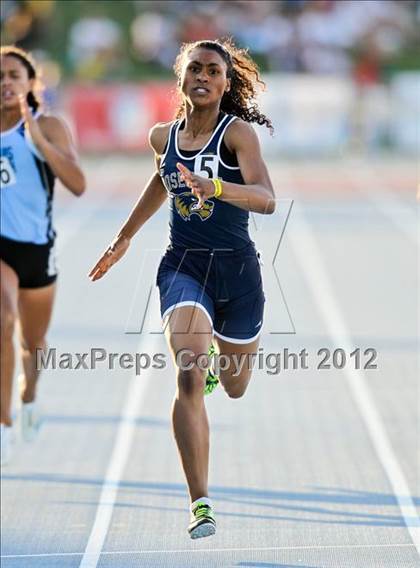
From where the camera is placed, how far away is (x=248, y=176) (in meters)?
5.43

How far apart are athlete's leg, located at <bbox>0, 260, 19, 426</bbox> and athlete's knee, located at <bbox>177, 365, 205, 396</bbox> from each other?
6.34 ft

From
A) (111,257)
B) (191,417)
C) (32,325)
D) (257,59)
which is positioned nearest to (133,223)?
(111,257)

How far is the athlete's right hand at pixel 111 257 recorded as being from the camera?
232 inches

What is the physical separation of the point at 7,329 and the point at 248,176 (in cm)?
219

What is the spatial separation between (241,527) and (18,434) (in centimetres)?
264

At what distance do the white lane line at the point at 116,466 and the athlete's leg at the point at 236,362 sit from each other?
914 mm

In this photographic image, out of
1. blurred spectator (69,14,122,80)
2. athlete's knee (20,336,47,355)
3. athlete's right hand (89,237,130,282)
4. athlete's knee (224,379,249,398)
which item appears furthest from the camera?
blurred spectator (69,14,122,80)

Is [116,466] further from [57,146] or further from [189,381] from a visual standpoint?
[189,381]

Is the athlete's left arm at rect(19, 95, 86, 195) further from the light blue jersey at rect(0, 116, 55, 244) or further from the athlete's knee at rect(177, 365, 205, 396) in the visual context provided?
the athlete's knee at rect(177, 365, 205, 396)


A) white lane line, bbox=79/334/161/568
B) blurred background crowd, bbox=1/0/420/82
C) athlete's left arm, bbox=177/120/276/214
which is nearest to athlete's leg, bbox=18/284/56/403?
white lane line, bbox=79/334/161/568

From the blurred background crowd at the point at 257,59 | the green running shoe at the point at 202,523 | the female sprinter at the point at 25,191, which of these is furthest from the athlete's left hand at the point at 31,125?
the blurred background crowd at the point at 257,59

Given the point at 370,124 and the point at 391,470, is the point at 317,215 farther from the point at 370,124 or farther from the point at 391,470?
the point at 391,470

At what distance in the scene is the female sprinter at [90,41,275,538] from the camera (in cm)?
538

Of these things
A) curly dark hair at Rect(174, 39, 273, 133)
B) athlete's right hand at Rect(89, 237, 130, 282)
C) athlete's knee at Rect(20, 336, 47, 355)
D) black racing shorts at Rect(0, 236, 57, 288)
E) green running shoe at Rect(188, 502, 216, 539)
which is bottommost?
green running shoe at Rect(188, 502, 216, 539)
